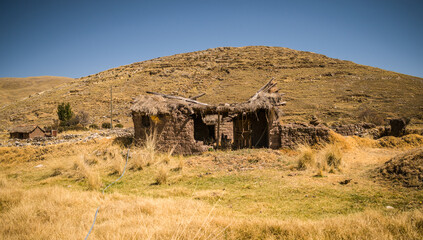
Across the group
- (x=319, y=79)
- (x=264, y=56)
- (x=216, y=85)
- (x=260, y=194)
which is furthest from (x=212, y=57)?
(x=260, y=194)

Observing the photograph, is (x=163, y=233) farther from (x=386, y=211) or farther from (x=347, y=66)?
(x=347, y=66)

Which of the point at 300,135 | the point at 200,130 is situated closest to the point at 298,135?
the point at 300,135

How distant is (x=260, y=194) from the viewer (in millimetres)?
5133

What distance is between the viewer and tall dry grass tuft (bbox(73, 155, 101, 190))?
5.92 meters

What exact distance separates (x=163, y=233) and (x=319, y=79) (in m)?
40.4

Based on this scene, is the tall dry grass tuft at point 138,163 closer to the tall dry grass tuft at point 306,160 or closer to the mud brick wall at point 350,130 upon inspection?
the tall dry grass tuft at point 306,160

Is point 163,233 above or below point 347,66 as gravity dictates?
below

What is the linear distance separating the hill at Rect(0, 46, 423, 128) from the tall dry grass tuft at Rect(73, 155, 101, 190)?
18.4 metres

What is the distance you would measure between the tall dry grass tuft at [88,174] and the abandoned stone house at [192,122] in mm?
2629

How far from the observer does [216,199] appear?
16.1 feet

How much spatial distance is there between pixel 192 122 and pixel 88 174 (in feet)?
15.1

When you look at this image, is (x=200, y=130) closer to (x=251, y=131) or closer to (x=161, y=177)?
(x=251, y=131)

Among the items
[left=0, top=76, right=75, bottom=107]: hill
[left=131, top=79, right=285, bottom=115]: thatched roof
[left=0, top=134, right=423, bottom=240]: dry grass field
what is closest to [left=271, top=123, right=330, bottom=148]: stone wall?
[left=0, top=134, right=423, bottom=240]: dry grass field

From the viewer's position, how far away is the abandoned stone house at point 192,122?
381 inches
